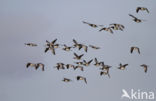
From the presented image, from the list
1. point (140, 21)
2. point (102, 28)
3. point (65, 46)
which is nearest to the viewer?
point (140, 21)

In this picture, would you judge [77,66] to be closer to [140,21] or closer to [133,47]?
[133,47]

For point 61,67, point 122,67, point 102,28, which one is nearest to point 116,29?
point 102,28

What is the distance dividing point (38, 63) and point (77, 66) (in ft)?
30.1

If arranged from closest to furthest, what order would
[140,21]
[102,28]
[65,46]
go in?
[140,21], [102,28], [65,46]

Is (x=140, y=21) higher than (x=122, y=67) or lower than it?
higher

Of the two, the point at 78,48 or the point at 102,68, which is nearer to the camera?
the point at 78,48

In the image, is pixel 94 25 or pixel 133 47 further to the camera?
pixel 133 47

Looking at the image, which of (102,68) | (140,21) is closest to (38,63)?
(102,68)

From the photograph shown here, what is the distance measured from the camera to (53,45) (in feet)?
358

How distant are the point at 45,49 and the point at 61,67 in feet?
30.9

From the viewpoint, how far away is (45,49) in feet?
353

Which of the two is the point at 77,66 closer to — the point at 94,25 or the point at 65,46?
the point at 65,46

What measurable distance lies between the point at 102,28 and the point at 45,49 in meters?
12.0

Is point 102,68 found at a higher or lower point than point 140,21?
lower
